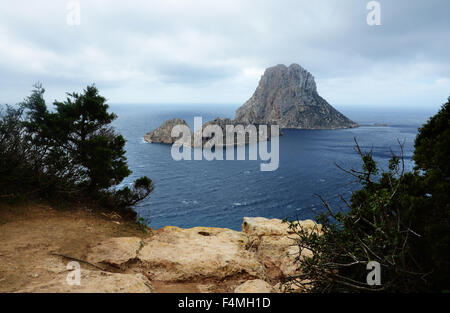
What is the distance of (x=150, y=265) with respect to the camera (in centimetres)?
964

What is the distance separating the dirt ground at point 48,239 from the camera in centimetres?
746

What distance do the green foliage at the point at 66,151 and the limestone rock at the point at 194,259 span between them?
23.1ft

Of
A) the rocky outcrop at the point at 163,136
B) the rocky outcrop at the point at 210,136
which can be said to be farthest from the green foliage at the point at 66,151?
the rocky outcrop at the point at 163,136

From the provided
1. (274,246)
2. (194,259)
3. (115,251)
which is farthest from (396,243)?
(115,251)

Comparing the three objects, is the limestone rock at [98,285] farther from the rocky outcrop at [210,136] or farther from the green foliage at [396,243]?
the rocky outcrop at [210,136]

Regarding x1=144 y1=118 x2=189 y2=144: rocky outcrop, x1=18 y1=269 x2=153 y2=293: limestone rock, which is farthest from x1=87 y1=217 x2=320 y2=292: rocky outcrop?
x1=144 y1=118 x2=189 y2=144: rocky outcrop

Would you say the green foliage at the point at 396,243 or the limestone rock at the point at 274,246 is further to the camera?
the limestone rock at the point at 274,246

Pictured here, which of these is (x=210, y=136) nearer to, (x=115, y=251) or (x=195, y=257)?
(x=115, y=251)

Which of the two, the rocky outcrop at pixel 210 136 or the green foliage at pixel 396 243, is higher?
the rocky outcrop at pixel 210 136

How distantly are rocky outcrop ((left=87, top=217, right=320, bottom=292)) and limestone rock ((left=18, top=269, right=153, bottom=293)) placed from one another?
6.32 feet

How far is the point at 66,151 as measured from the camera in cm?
1656

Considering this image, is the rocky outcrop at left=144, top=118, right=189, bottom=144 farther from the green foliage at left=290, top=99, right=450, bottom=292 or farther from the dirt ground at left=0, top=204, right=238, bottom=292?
the green foliage at left=290, top=99, right=450, bottom=292

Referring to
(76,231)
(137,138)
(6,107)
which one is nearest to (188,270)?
(76,231)
